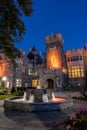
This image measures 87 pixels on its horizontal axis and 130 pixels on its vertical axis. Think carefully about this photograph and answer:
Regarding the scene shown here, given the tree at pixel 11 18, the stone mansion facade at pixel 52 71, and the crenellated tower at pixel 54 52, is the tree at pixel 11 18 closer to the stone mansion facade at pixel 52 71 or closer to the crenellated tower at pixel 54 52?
the stone mansion facade at pixel 52 71

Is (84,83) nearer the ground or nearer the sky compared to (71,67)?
nearer the ground

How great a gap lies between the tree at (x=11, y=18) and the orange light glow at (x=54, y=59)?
94.2ft

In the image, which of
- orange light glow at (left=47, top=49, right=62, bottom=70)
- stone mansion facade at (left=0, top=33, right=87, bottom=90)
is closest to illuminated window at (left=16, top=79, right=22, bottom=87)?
stone mansion facade at (left=0, top=33, right=87, bottom=90)

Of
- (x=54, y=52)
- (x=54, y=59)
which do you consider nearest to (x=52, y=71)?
(x=54, y=59)

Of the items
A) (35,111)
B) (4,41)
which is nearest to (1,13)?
(4,41)

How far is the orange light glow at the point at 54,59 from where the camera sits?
37969 millimetres

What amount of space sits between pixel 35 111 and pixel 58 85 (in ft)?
77.0

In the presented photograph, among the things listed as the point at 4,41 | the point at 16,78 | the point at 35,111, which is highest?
the point at 4,41

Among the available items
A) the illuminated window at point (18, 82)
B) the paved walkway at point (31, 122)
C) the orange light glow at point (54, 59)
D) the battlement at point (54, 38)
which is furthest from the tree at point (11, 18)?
the battlement at point (54, 38)

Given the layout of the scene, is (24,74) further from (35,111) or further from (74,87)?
(35,111)

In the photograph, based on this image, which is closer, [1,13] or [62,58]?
[1,13]

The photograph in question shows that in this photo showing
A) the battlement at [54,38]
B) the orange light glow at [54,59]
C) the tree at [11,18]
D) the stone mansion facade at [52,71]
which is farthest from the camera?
the battlement at [54,38]

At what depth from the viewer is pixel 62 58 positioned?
38.3 meters

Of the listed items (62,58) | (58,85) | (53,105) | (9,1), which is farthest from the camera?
(62,58)
